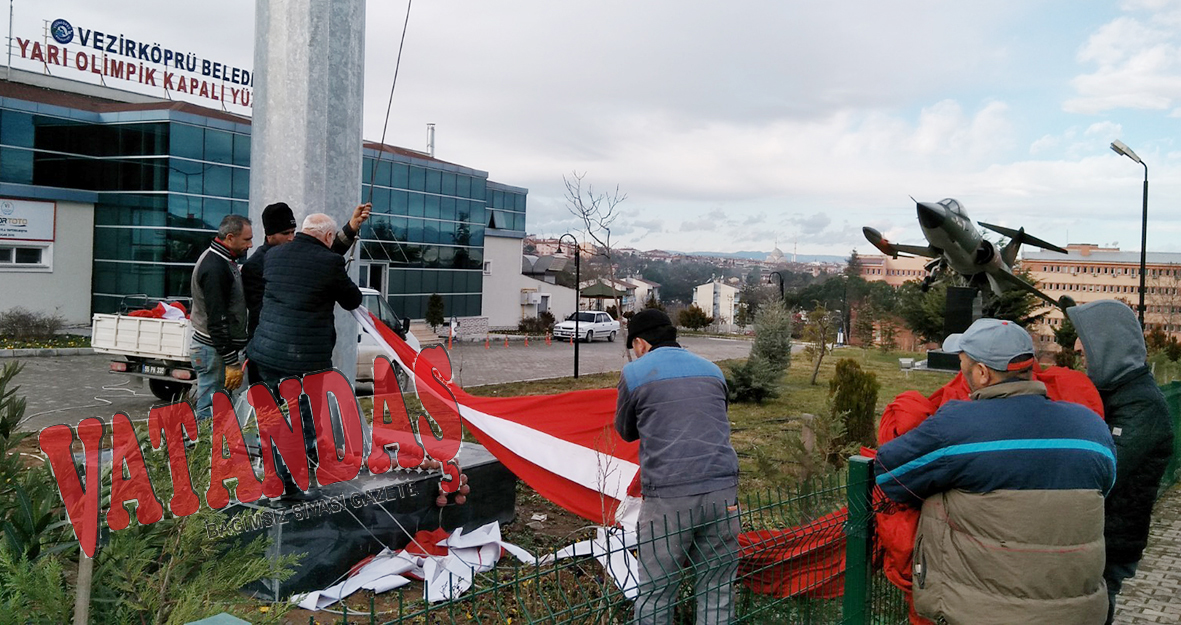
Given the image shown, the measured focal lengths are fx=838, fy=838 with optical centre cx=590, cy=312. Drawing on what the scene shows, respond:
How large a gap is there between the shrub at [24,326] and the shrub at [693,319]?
38033mm

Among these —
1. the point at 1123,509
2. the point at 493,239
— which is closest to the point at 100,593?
the point at 1123,509

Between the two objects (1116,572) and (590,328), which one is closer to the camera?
(1116,572)

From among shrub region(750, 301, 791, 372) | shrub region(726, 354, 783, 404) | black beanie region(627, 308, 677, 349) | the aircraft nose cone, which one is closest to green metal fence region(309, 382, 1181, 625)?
black beanie region(627, 308, 677, 349)

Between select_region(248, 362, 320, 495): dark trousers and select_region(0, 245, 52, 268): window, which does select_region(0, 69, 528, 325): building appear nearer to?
select_region(0, 245, 52, 268): window

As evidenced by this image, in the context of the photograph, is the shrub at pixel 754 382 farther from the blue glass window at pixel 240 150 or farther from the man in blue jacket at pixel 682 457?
the blue glass window at pixel 240 150

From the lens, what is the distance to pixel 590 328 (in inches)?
1575

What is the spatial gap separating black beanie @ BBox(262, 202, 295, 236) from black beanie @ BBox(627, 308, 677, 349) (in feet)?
7.15

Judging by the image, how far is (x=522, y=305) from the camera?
45.8m

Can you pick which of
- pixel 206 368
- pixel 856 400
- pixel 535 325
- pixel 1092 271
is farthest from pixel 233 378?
pixel 1092 271

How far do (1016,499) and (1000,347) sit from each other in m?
0.55

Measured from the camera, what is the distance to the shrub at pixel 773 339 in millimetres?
19828

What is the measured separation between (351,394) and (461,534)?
A: 4.65 feet

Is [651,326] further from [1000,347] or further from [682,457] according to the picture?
[1000,347]

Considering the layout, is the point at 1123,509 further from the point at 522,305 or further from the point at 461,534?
the point at 522,305
